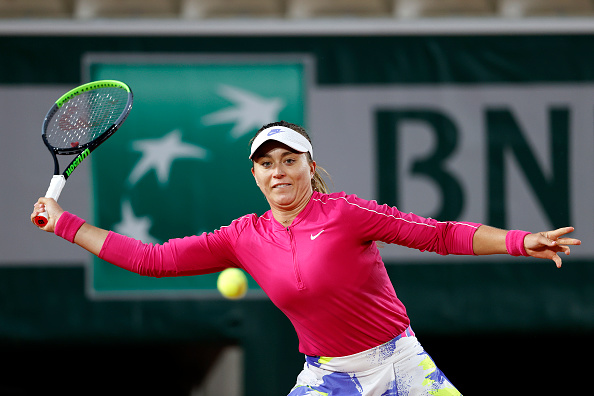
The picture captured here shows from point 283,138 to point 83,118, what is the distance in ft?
3.40

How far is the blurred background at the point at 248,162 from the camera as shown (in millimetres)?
4457

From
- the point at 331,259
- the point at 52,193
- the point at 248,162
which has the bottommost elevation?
the point at 331,259

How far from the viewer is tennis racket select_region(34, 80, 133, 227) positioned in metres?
2.88

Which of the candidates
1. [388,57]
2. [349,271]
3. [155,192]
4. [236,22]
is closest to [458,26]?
[388,57]

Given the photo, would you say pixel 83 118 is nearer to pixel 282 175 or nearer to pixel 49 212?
pixel 49 212

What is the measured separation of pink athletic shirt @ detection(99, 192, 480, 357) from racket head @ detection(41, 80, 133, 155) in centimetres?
53

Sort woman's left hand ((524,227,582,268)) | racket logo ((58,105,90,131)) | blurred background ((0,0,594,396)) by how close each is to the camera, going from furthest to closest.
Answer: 1. blurred background ((0,0,594,396))
2. racket logo ((58,105,90,131))
3. woman's left hand ((524,227,582,268))

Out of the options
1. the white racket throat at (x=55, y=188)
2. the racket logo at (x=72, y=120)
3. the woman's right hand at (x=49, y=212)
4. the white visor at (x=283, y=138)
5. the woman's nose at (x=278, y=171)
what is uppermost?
the racket logo at (x=72, y=120)

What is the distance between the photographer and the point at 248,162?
4.52 meters

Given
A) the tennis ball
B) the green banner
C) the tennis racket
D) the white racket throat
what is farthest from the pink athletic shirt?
the green banner

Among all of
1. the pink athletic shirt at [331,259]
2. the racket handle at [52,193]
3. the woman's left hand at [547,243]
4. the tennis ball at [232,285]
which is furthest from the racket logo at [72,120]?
the woman's left hand at [547,243]

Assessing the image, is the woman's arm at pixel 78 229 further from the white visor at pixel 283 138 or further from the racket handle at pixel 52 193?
the white visor at pixel 283 138

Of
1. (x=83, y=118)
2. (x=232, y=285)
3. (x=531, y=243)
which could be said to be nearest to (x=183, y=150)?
(x=232, y=285)

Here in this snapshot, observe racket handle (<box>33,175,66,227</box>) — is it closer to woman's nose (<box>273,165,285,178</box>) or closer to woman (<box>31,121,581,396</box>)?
woman (<box>31,121,581,396</box>)
